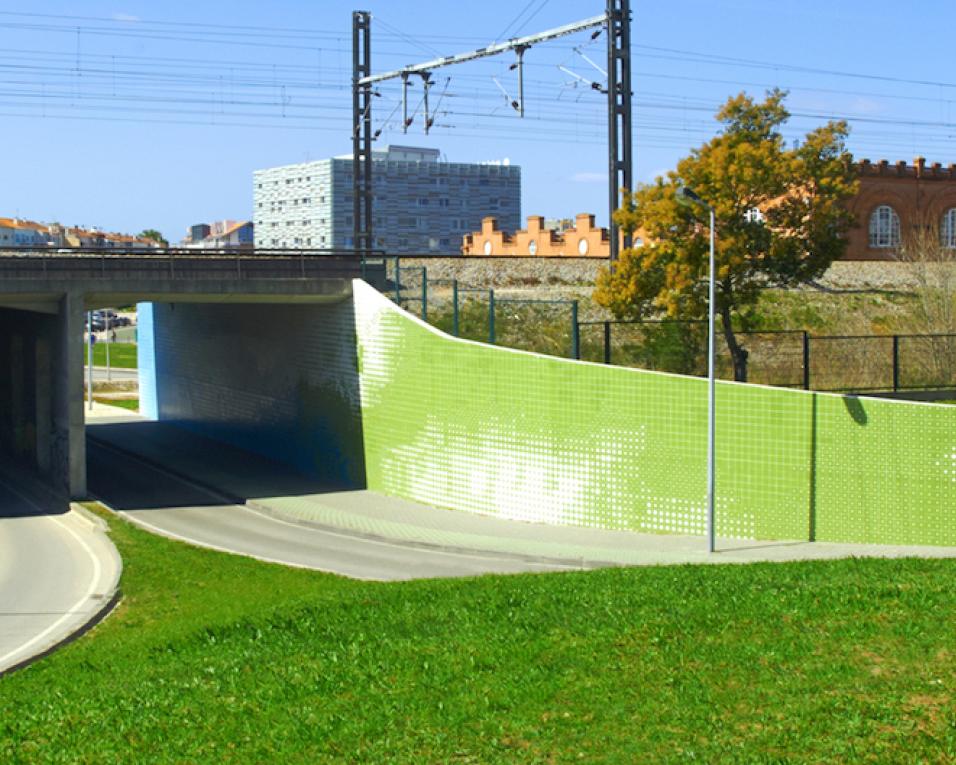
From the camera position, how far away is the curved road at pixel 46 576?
19.9 m

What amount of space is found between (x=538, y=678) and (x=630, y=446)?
14775 mm

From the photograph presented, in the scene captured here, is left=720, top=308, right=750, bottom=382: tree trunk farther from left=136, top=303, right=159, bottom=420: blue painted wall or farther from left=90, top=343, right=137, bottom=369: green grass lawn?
left=90, top=343, right=137, bottom=369: green grass lawn

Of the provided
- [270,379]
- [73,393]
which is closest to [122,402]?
[270,379]

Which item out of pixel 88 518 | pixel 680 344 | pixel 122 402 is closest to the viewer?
pixel 88 518

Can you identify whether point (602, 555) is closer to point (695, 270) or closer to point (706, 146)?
point (695, 270)

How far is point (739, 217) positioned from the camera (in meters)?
32.9

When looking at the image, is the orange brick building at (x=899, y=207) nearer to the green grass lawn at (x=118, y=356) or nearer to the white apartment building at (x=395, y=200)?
the green grass lawn at (x=118, y=356)

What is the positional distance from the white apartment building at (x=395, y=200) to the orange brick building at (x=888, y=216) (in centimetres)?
7692

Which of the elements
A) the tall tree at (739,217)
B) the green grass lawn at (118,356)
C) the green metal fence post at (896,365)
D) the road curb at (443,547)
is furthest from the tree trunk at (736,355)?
the green grass lawn at (118,356)

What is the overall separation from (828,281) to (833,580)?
111 ft

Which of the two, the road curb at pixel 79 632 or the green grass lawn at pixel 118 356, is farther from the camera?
the green grass lawn at pixel 118 356

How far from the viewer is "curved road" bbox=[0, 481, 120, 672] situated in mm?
19927

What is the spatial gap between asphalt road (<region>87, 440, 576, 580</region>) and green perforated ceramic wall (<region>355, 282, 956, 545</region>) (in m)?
3.76

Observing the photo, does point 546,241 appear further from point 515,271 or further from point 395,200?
point 395,200
